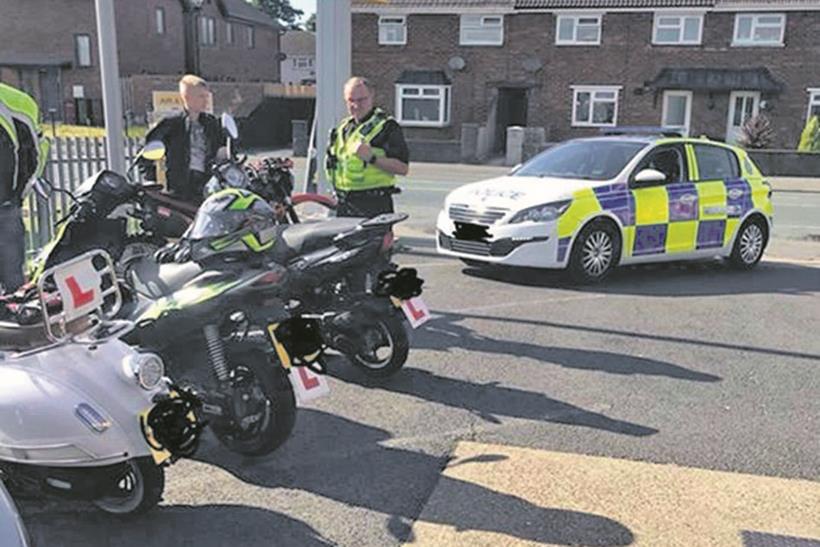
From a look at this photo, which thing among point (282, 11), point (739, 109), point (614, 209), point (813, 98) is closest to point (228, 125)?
point (614, 209)

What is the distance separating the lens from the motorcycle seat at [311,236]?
4715mm

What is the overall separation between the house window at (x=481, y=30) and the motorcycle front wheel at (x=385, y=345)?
2841cm

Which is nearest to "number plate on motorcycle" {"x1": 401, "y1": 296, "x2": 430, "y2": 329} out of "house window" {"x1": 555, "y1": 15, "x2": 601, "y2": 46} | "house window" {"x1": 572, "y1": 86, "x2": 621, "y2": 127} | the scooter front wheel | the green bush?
the scooter front wheel

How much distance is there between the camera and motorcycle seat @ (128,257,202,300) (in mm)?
3891

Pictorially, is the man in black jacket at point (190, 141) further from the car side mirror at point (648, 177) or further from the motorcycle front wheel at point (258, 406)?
the car side mirror at point (648, 177)

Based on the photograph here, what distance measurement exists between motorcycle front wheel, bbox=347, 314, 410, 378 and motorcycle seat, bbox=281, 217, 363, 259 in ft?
2.20

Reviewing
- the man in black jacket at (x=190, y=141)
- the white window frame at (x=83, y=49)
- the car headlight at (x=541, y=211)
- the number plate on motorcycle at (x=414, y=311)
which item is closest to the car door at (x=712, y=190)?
the car headlight at (x=541, y=211)

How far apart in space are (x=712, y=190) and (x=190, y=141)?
5.72m

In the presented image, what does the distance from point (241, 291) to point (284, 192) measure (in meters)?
2.77

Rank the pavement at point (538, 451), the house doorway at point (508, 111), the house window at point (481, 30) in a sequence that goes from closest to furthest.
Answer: the pavement at point (538, 451), the house window at point (481, 30), the house doorway at point (508, 111)

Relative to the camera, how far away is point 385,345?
5.20 metres

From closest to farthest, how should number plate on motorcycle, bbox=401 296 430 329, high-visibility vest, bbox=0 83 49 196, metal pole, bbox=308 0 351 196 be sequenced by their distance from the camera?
high-visibility vest, bbox=0 83 49 196 → number plate on motorcycle, bbox=401 296 430 329 → metal pole, bbox=308 0 351 196

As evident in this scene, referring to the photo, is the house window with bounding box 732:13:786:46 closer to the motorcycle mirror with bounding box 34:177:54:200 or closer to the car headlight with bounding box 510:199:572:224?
the car headlight with bounding box 510:199:572:224

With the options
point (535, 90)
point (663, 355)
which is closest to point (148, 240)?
point (663, 355)
